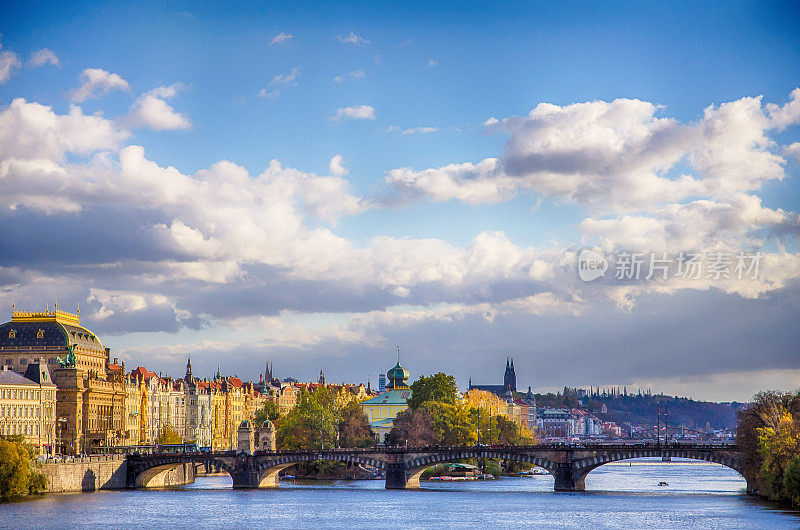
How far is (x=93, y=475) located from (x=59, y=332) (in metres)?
38.9

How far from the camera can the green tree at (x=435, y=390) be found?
527ft

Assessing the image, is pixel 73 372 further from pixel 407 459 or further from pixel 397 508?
pixel 397 508

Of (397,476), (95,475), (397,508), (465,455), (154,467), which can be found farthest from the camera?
(154,467)

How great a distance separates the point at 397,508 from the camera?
9650cm

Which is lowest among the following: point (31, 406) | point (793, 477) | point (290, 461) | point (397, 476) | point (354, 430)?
point (397, 476)

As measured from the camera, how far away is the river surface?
3317 inches

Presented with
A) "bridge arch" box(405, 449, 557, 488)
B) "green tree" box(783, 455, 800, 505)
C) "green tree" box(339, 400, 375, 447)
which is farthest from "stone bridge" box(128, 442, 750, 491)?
"green tree" box(339, 400, 375, 447)

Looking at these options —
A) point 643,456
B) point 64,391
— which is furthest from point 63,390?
point 643,456

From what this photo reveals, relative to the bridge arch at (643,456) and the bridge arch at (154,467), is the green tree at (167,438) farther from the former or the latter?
the bridge arch at (643,456)

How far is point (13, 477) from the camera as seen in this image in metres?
96.4

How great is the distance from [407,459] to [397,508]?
25455 mm

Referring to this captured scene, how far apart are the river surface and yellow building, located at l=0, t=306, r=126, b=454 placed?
2153 centimetres

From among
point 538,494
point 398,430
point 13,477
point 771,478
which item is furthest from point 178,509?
point 398,430

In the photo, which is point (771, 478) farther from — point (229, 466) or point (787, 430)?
point (229, 466)
